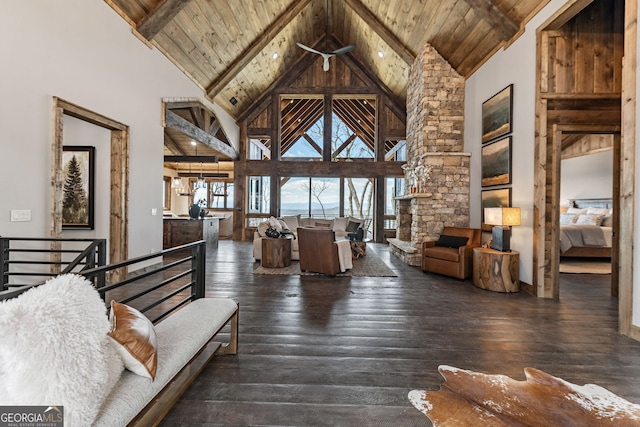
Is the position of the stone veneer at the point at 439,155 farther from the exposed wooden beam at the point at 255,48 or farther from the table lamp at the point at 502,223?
the exposed wooden beam at the point at 255,48

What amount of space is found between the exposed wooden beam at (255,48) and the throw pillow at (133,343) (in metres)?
7.30

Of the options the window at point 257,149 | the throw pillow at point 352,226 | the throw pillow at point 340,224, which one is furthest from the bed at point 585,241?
Result: the window at point 257,149

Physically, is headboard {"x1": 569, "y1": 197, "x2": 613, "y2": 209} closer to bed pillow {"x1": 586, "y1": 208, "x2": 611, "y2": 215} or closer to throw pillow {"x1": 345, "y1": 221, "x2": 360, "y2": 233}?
bed pillow {"x1": 586, "y1": 208, "x2": 611, "y2": 215}

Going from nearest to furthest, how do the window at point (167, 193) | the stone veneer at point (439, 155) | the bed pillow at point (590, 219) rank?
the stone veneer at point (439, 155)
the bed pillow at point (590, 219)
the window at point (167, 193)

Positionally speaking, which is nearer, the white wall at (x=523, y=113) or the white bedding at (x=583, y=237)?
the white wall at (x=523, y=113)

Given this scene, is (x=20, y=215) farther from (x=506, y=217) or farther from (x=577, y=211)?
(x=577, y=211)

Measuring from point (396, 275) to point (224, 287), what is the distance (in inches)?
114

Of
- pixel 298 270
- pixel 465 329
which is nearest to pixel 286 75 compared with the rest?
pixel 298 270

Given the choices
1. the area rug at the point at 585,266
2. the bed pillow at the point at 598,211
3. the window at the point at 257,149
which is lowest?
the area rug at the point at 585,266

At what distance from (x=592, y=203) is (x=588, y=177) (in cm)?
77

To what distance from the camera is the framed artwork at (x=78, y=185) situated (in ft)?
14.9

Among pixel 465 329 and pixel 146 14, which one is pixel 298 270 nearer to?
pixel 465 329

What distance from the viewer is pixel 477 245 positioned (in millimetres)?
→ 5117

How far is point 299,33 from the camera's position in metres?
8.47
